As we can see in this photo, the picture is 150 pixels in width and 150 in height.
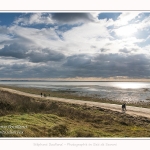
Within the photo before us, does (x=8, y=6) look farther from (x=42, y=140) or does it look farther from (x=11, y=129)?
(x=42, y=140)

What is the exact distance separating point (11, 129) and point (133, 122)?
1214 centimetres

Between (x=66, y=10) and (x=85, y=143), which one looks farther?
(x=66, y=10)

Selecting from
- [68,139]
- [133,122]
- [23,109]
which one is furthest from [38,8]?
[133,122]

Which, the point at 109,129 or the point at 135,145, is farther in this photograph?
the point at 109,129

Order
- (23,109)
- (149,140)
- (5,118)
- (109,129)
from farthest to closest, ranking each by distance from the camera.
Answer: (23,109), (109,129), (5,118), (149,140)

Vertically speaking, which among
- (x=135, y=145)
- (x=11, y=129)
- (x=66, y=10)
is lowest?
(x=135, y=145)

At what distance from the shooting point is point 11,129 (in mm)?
12297

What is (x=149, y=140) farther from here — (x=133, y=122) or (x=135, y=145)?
(x=133, y=122)

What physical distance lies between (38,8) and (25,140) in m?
8.05

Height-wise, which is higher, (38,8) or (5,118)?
(38,8)

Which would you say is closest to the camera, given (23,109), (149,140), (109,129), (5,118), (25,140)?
(25,140)

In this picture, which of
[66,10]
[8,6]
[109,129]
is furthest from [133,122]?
[8,6]

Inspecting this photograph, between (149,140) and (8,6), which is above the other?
(8,6)

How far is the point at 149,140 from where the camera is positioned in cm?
1238
